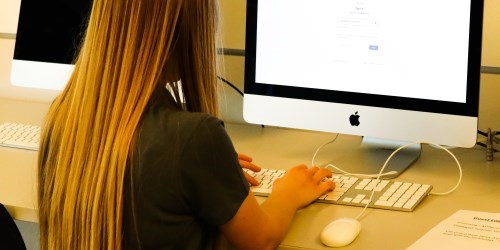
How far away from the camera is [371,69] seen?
1.66 meters

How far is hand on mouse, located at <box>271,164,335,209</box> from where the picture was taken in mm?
1426

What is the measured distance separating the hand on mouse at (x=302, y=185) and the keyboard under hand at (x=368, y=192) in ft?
0.06

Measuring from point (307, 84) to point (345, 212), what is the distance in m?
0.38

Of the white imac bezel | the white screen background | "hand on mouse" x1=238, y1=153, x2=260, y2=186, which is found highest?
the white screen background

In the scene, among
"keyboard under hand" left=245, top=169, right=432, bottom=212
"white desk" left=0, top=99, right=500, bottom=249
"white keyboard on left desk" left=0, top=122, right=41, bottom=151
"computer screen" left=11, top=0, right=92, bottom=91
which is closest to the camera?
"white desk" left=0, top=99, right=500, bottom=249

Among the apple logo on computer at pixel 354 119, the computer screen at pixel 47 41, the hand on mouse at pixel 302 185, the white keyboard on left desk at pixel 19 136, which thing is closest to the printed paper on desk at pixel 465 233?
the hand on mouse at pixel 302 185

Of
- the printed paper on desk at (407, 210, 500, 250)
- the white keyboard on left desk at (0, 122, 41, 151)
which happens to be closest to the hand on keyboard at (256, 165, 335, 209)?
the printed paper on desk at (407, 210, 500, 250)

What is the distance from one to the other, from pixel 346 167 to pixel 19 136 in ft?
2.45

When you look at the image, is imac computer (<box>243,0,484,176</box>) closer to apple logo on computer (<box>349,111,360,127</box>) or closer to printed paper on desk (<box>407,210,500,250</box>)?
apple logo on computer (<box>349,111,360,127</box>)

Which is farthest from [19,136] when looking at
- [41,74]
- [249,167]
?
[249,167]

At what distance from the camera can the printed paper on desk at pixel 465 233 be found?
1.25 meters

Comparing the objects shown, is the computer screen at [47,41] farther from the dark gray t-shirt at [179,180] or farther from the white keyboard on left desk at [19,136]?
the dark gray t-shirt at [179,180]

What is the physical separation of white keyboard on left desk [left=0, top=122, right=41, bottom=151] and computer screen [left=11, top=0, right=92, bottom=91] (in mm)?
117

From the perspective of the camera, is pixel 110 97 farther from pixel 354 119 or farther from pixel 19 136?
pixel 19 136
